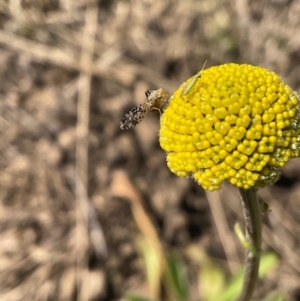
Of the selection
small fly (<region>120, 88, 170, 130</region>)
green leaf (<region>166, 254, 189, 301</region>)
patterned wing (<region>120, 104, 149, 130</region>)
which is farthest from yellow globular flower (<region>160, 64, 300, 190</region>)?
green leaf (<region>166, 254, 189, 301</region>)

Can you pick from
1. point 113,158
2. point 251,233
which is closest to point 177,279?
point 113,158

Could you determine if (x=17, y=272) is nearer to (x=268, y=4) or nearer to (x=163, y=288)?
(x=163, y=288)

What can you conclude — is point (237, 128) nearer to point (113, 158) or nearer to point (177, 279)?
point (177, 279)

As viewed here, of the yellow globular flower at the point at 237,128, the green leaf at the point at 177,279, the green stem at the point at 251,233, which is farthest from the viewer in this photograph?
the green leaf at the point at 177,279

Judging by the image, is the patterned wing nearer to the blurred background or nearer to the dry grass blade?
the blurred background

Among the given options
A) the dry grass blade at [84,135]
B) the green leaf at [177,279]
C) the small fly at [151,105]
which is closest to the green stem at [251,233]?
the small fly at [151,105]

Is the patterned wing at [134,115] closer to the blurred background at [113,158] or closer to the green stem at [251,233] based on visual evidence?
the green stem at [251,233]

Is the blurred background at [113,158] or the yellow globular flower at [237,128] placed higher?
the blurred background at [113,158]
